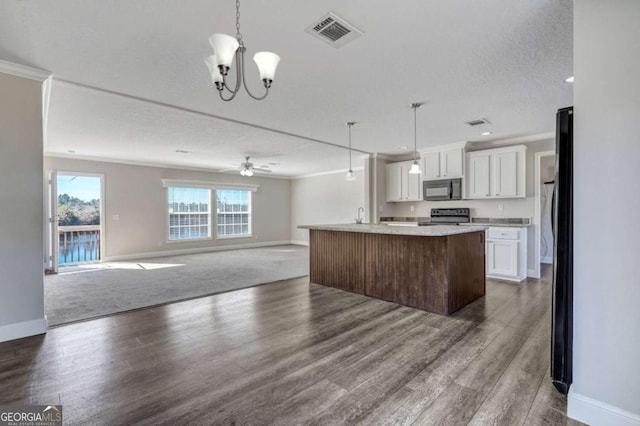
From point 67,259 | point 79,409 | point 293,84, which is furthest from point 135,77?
point 67,259

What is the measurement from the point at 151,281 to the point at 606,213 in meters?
5.61

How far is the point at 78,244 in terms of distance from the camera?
7027mm

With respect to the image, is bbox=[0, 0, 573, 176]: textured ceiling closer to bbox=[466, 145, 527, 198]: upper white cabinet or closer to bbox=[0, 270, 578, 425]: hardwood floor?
bbox=[466, 145, 527, 198]: upper white cabinet

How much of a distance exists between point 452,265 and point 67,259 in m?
8.10

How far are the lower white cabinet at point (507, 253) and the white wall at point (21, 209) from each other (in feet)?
20.1

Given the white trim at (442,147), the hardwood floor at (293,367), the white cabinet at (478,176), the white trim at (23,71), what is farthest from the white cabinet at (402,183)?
the white trim at (23,71)

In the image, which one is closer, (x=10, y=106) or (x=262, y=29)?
(x=262, y=29)

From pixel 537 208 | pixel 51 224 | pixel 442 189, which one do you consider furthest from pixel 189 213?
pixel 537 208

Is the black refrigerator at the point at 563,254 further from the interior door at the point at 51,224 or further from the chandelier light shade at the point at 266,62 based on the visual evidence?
the interior door at the point at 51,224

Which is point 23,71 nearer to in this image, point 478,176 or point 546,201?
point 478,176

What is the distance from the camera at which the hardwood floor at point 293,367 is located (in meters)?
1.74

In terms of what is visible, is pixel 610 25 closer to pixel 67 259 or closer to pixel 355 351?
pixel 355 351

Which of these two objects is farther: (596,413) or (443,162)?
(443,162)

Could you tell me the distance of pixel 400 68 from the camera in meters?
2.79
